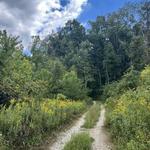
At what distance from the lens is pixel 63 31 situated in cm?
9294

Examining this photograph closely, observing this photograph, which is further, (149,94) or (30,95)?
(30,95)

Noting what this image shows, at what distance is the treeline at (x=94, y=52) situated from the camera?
44.3 metres

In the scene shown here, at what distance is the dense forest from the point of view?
1266 cm

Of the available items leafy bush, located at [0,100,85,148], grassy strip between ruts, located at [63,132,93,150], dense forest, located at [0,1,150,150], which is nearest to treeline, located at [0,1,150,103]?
dense forest, located at [0,1,150,150]

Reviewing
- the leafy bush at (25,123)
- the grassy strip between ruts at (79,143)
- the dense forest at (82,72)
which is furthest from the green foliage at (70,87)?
the grassy strip between ruts at (79,143)

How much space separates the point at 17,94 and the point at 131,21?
67.7 meters

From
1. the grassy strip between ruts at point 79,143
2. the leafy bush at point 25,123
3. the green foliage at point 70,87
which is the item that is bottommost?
the grassy strip between ruts at point 79,143

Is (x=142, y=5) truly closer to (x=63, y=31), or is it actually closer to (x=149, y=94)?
(x=63, y=31)

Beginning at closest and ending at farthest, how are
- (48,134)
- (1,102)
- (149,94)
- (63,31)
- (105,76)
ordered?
(149,94)
(1,102)
(48,134)
(105,76)
(63,31)

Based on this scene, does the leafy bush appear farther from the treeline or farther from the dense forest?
the treeline

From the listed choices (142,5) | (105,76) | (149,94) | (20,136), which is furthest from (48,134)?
(142,5)

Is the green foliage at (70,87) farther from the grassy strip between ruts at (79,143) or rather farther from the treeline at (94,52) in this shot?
the grassy strip between ruts at (79,143)

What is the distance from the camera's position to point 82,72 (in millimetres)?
65312

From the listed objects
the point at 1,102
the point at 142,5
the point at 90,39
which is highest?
the point at 142,5
